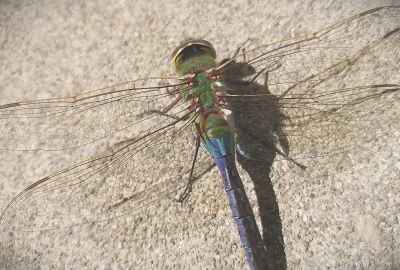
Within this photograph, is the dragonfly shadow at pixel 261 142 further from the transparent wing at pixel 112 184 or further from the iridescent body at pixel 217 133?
the transparent wing at pixel 112 184

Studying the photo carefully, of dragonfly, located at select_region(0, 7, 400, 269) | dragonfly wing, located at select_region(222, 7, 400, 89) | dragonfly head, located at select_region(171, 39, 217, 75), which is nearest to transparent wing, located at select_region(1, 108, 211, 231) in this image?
dragonfly, located at select_region(0, 7, 400, 269)

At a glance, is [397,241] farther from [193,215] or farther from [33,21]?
[33,21]

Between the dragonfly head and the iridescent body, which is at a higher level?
the dragonfly head

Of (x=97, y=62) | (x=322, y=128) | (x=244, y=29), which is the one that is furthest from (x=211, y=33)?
(x=322, y=128)

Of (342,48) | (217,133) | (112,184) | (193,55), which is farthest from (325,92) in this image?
(112,184)

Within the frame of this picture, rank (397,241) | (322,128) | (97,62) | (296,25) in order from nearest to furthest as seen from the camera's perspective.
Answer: (397,241), (322,128), (296,25), (97,62)

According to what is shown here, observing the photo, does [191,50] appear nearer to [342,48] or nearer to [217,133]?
[217,133]

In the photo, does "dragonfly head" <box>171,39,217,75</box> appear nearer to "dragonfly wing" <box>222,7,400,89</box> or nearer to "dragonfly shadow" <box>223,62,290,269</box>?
"dragonfly shadow" <box>223,62,290,269</box>
